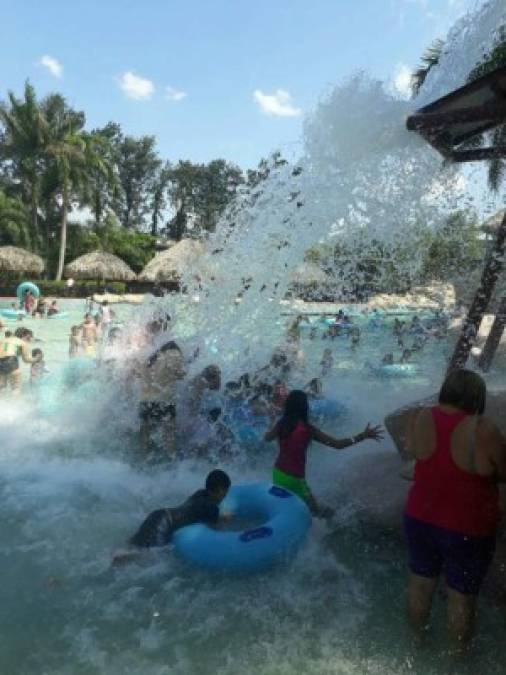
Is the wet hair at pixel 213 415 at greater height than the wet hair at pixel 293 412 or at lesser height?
lesser

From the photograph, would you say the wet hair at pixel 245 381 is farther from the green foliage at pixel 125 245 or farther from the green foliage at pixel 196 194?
the green foliage at pixel 196 194

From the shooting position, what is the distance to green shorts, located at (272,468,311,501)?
15.2 ft

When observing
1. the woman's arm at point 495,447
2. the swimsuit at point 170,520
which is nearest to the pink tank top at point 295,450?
the swimsuit at point 170,520

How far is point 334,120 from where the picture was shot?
23.3ft

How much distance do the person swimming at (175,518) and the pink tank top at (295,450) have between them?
0.47m

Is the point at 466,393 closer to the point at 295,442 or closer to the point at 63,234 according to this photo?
the point at 295,442

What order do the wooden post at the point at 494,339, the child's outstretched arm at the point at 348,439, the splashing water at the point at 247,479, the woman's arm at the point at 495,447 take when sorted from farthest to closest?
the wooden post at the point at 494,339 → the child's outstretched arm at the point at 348,439 → the splashing water at the point at 247,479 → the woman's arm at the point at 495,447

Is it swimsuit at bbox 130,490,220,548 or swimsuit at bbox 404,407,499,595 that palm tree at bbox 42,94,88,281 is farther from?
swimsuit at bbox 404,407,499,595

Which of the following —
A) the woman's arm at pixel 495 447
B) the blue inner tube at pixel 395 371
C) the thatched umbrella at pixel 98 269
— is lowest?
the thatched umbrella at pixel 98 269

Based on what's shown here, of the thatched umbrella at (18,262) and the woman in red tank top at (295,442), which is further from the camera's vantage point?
the thatched umbrella at (18,262)

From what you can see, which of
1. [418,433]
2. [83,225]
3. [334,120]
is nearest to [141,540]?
[418,433]

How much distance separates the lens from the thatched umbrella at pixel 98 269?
32.4 meters

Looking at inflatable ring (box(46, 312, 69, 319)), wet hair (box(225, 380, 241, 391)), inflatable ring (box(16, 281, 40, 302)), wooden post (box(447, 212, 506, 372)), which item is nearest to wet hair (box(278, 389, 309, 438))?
wooden post (box(447, 212, 506, 372))

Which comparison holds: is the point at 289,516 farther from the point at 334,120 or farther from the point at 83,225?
the point at 83,225
